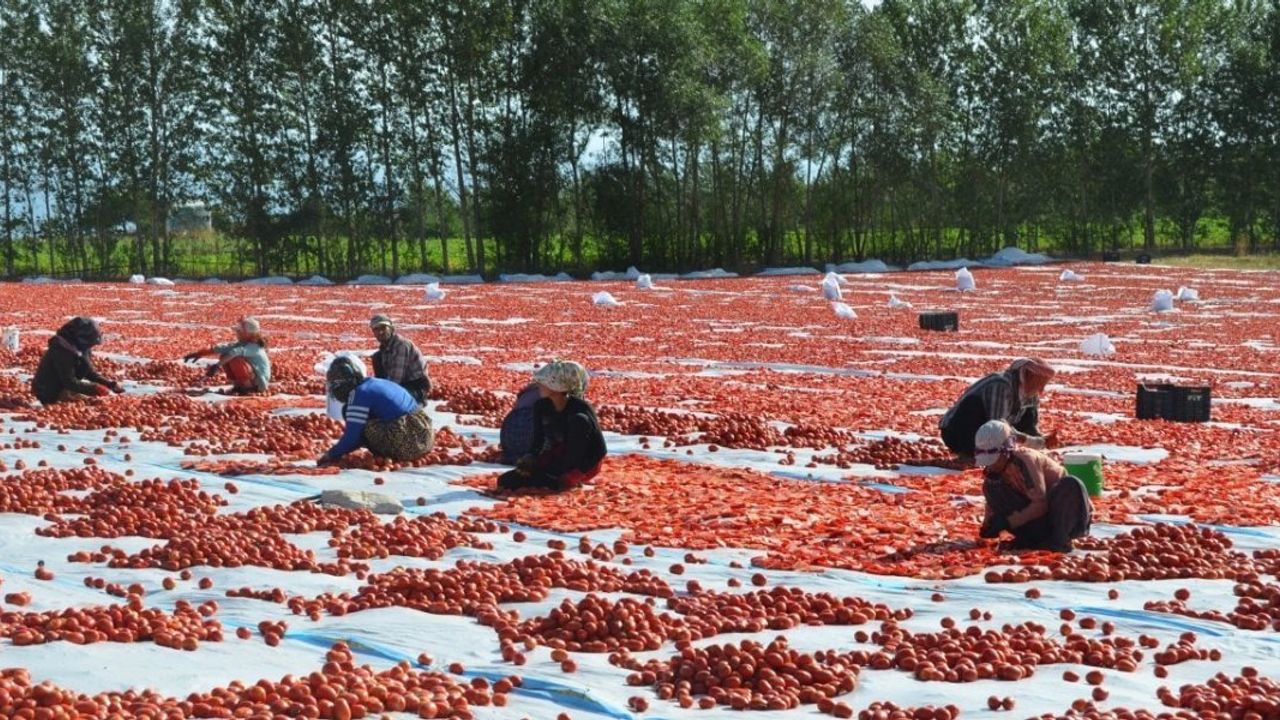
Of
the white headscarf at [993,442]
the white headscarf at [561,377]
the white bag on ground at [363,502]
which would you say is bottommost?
the white bag on ground at [363,502]

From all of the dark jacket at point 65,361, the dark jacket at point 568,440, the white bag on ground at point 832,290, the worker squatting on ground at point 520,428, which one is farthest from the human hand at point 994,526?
the white bag on ground at point 832,290

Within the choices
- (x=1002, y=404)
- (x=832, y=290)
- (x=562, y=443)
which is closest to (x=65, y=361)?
(x=562, y=443)

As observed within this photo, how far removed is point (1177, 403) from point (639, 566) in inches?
287

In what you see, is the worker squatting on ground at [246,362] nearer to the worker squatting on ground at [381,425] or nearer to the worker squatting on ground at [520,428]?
the worker squatting on ground at [381,425]

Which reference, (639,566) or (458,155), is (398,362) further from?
(458,155)

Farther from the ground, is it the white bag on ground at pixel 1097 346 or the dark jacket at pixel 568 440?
the dark jacket at pixel 568 440

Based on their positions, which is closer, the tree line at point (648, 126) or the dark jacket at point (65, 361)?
the dark jacket at point (65, 361)

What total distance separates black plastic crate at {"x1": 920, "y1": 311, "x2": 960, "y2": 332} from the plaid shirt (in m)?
12.3

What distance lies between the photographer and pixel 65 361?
14.0 m

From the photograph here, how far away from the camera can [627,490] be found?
32.0 ft

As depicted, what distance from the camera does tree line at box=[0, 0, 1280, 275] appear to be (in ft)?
156

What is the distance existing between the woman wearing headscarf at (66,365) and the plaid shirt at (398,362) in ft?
10.3

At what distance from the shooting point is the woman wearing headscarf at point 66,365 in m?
13.9

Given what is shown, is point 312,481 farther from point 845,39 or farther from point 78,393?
point 845,39
